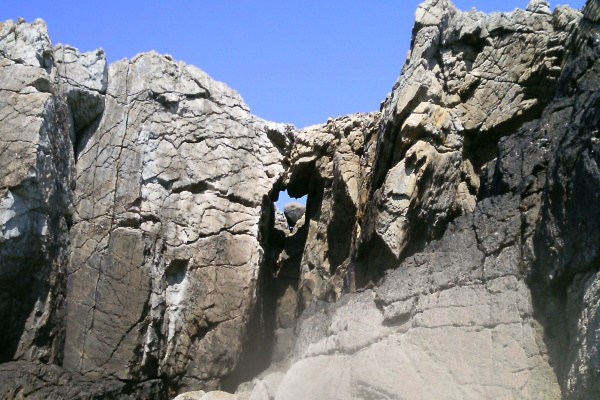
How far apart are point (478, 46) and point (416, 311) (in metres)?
4.78

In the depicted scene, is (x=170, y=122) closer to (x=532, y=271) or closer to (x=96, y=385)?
(x=96, y=385)

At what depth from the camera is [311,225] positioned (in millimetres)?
11008

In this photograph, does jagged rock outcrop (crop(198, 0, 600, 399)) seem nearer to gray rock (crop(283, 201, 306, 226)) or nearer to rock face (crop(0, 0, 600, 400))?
rock face (crop(0, 0, 600, 400))

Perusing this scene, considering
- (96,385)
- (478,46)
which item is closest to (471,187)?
(478,46)

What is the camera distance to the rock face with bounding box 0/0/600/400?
4.83m

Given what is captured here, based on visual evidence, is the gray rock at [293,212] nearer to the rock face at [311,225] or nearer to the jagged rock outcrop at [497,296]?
the rock face at [311,225]

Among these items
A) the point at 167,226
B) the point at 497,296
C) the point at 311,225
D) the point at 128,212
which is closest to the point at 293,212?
the point at 311,225

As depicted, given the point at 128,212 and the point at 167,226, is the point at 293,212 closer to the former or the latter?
the point at 167,226

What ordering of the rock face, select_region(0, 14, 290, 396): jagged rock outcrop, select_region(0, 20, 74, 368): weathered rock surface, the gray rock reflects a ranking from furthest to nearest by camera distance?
1. the gray rock
2. select_region(0, 14, 290, 396): jagged rock outcrop
3. select_region(0, 20, 74, 368): weathered rock surface
4. the rock face

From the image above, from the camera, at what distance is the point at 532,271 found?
4.83 m

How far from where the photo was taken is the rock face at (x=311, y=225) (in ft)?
15.9

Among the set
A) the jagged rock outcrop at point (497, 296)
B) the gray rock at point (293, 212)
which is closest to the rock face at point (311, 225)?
the jagged rock outcrop at point (497, 296)

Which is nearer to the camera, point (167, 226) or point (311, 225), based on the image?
point (167, 226)

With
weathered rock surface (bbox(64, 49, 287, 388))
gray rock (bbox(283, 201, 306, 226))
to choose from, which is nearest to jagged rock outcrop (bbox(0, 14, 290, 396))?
weathered rock surface (bbox(64, 49, 287, 388))
